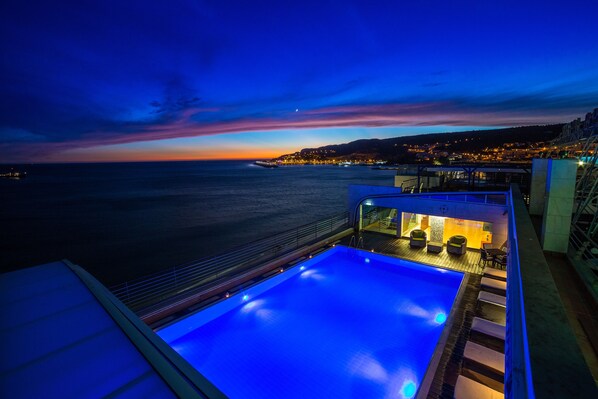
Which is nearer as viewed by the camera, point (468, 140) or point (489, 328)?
point (489, 328)

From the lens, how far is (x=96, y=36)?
12758mm

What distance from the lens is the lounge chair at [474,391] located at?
3.35 metres

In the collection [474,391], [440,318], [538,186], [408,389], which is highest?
[538,186]

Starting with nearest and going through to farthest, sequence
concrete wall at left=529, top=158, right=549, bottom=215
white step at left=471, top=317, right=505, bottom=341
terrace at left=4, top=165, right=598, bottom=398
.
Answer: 1. terrace at left=4, top=165, right=598, bottom=398
2. white step at left=471, top=317, right=505, bottom=341
3. concrete wall at left=529, top=158, right=549, bottom=215

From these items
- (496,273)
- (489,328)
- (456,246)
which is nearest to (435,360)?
(489,328)

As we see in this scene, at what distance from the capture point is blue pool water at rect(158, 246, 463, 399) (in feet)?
16.5

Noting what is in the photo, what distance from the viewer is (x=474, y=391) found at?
3420mm

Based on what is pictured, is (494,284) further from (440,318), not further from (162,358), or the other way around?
(162,358)

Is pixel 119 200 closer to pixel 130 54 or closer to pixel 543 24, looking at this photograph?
pixel 130 54

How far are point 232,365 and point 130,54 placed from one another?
628 inches

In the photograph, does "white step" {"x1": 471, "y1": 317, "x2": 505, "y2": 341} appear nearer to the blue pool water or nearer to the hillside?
the blue pool water

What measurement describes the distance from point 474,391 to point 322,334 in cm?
347

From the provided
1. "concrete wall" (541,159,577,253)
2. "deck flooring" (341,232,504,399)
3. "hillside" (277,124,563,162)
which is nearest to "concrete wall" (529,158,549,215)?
"deck flooring" (341,232,504,399)

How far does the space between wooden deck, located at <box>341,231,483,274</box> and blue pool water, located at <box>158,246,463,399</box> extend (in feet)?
1.53
